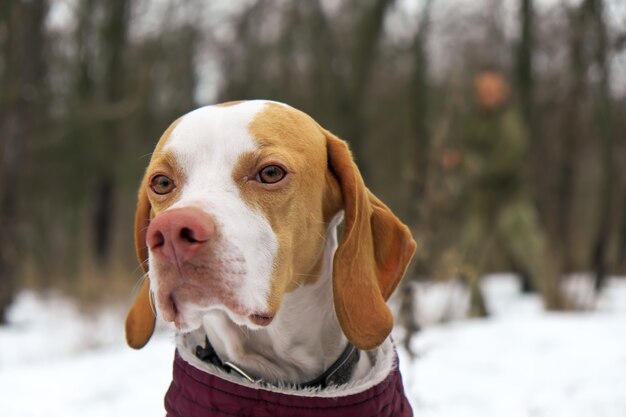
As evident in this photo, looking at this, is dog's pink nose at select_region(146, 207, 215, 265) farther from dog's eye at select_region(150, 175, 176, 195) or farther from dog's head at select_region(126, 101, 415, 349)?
dog's eye at select_region(150, 175, 176, 195)

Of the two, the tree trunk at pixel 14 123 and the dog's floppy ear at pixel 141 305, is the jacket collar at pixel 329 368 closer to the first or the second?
the dog's floppy ear at pixel 141 305

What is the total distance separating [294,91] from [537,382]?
7841 millimetres

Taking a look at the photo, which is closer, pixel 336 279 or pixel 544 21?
pixel 336 279

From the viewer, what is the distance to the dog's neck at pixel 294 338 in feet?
6.49

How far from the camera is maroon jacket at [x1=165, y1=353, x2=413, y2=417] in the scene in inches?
71.9

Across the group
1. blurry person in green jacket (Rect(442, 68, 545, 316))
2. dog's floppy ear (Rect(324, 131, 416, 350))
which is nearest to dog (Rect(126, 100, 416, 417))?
dog's floppy ear (Rect(324, 131, 416, 350))

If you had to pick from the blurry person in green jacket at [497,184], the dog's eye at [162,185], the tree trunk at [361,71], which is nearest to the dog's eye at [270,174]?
the dog's eye at [162,185]

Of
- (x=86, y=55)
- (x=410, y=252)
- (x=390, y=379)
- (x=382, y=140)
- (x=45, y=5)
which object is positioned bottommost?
(x=382, y=140)

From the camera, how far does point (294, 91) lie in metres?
11.1

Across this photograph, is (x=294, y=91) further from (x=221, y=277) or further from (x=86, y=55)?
(x=221, y=277)

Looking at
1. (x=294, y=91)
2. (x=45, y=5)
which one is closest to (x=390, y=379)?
(x=45, y=5)

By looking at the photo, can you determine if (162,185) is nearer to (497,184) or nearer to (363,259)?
(363,259)

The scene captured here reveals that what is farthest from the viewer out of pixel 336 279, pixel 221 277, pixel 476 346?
pixel 476 346

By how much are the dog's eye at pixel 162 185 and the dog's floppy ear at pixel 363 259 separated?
1.51 ft
